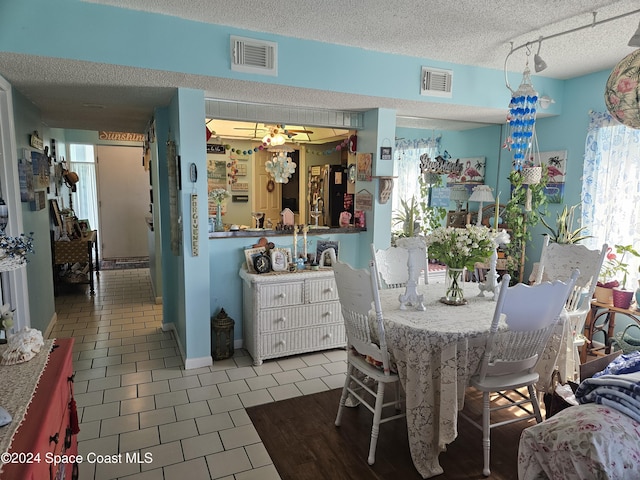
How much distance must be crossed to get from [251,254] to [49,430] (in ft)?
7.94

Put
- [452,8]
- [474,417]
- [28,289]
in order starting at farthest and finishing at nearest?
[28,289]
[474,417]
[452,8]

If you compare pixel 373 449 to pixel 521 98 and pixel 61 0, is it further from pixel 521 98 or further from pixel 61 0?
pixel 61 0

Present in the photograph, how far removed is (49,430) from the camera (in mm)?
1381

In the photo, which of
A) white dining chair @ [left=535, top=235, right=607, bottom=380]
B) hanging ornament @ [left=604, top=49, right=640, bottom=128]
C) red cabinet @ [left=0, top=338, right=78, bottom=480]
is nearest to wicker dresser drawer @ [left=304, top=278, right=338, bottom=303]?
white dining chair @ [left=535, top=235, right=607, bottom=380]

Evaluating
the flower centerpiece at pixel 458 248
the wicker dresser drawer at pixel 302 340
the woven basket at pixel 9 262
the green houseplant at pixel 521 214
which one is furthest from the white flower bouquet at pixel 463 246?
the woven basket at pixel 9 262

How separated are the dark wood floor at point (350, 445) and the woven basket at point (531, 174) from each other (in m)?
2.11

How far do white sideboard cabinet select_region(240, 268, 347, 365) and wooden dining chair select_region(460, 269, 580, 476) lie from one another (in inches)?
63.9

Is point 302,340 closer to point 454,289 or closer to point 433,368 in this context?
point 454,289

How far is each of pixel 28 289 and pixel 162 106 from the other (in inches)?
74.3

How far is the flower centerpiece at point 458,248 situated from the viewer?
8.45 ft

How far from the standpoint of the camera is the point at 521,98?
3092mm

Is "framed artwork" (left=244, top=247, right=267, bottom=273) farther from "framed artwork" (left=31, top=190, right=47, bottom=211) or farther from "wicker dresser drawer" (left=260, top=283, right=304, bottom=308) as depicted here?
"framed artwork" (left=31, top=190, right=47, bottom=211)

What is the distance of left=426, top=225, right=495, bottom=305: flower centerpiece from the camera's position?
2576 millimetres

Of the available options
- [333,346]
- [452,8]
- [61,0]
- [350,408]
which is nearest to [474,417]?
[350,408]
